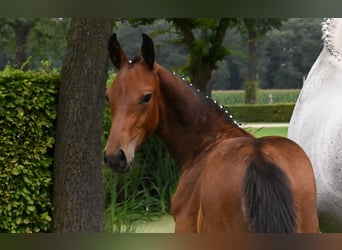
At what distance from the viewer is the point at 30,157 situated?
11.5 ft

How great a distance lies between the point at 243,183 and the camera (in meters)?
1.77

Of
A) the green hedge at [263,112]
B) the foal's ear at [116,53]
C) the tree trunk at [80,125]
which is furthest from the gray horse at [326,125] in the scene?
the tree trunk at [80,125]

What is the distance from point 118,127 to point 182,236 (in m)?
0.49

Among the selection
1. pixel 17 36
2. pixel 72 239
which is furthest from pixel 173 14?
pixel 17 36

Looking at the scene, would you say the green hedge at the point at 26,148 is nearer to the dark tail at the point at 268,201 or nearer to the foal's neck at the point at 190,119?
the foal's neck at the point at 190,119

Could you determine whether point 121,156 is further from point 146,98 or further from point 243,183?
point 243,183

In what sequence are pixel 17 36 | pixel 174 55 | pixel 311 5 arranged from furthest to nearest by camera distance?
→ pixel 17 36
pixel 174 55
pixel 311 5

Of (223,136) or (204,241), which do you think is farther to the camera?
(223,136)

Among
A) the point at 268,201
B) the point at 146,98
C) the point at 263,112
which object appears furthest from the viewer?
the point at 263,112

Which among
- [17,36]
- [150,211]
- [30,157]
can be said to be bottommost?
[150,211]

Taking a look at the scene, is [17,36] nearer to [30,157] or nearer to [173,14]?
[30,157]

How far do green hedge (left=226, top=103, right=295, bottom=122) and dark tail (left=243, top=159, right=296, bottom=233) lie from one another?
2.03 metres

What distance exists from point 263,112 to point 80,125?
139 cm

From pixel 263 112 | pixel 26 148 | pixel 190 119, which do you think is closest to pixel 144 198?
pixel 263 112
